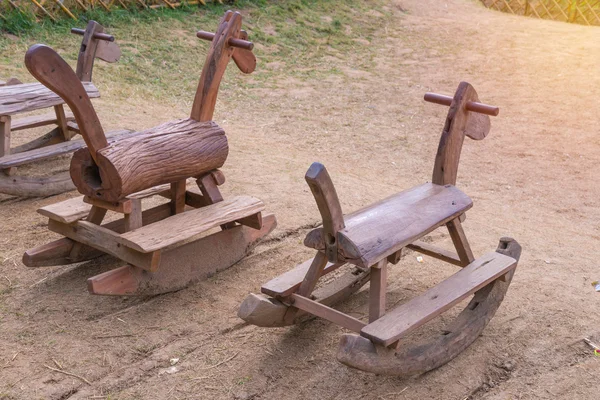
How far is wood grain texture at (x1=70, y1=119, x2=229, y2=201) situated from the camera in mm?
2887

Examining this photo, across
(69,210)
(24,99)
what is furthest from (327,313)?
(24,99)

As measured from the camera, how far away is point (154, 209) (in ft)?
11.7

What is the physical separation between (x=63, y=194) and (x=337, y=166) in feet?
6.62

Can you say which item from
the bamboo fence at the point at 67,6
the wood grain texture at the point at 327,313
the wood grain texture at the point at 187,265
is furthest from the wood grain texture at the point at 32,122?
the bamboo fence at the point at 67,6

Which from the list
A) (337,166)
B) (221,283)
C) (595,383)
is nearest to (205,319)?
(221,283)

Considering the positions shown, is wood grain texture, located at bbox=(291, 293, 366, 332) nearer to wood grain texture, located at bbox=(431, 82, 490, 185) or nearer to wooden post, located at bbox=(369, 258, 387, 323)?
wooden post, located at bbox=(369, 258, 387, 323)

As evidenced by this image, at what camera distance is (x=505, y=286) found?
3014 millimetres

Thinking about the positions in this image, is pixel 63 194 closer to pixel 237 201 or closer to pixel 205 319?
pixel 237 201

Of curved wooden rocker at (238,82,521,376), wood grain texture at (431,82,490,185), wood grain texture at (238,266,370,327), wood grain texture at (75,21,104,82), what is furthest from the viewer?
wood grain texture at (75,21,104,82)

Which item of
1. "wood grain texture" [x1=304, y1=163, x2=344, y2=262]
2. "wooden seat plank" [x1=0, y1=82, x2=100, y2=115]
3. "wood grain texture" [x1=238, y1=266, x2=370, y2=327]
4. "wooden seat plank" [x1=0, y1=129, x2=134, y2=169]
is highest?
"wood grain texture" [x1=304, y1=163, x2=344, y2=262]

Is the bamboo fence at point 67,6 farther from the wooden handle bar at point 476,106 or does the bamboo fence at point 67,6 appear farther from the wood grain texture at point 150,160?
the wooden handle bar at point 476,106

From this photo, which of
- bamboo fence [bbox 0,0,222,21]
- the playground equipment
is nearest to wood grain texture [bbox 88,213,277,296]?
the playground equipment

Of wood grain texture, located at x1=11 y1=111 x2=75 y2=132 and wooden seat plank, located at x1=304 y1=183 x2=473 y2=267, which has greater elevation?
wooden seat plank, located at x1=304 y1=183 x2=473 y2=267

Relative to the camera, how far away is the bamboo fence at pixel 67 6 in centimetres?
752
